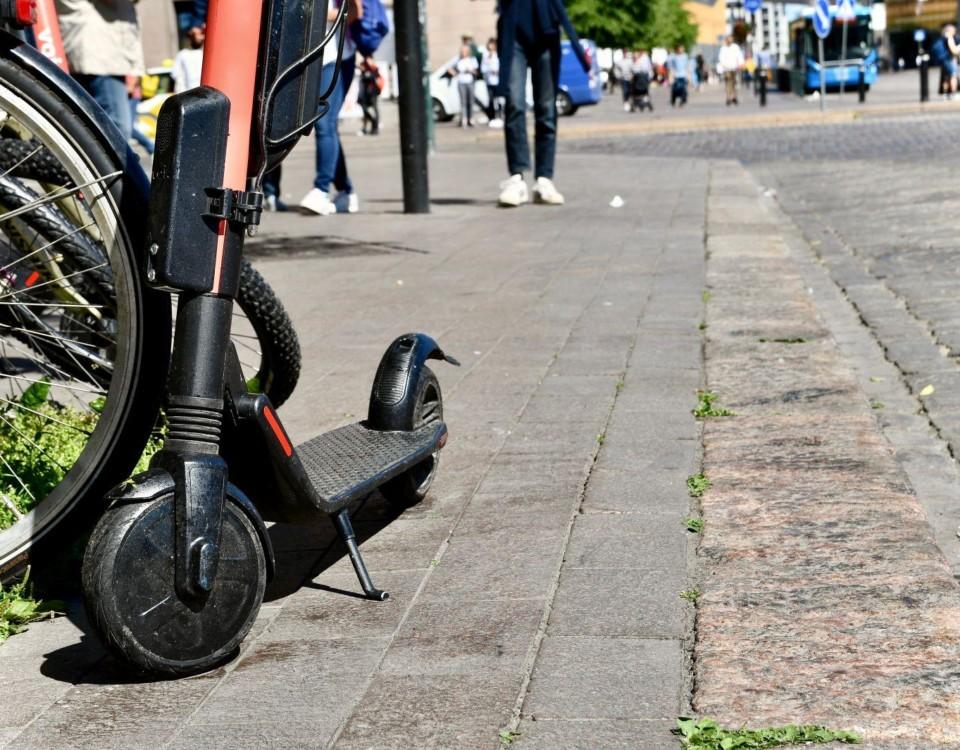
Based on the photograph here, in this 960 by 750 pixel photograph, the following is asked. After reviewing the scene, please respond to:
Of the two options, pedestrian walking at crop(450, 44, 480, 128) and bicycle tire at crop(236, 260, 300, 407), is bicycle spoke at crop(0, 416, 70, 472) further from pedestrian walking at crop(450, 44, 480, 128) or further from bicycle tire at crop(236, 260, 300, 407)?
pedestrian walking at crop(450, 44, 480, 128)

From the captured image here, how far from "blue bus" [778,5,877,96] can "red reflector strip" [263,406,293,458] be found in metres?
43.3

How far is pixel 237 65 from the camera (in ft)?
8.75

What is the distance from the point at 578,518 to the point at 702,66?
2846 inches

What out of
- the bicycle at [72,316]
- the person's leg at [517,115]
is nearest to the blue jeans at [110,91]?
the bicycle at [72,316]

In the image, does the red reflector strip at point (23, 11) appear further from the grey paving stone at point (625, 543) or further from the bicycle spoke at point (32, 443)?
the grey paving stone at point (625, 543)

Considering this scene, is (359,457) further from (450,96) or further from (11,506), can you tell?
(450,96)

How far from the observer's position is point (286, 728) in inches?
95.1

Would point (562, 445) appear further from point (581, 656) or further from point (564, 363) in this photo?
point (581, 656)

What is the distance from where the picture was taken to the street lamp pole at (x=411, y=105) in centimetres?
1164

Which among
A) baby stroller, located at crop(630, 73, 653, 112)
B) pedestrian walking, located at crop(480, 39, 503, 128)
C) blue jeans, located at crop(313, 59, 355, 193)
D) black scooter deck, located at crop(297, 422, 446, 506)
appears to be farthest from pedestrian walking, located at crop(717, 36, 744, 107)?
black scooter deck, located at crop(297, 422, 446, 506)

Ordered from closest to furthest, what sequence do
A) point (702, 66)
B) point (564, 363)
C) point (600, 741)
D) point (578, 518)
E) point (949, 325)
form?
point (600, 741) < point (578, 518) < point (564, 363) < point (949, 325) < point (702, 66)

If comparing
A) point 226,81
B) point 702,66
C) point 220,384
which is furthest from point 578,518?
point 702,66

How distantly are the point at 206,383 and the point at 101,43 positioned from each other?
467 centimetres

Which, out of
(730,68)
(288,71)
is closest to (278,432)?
(288,71)
